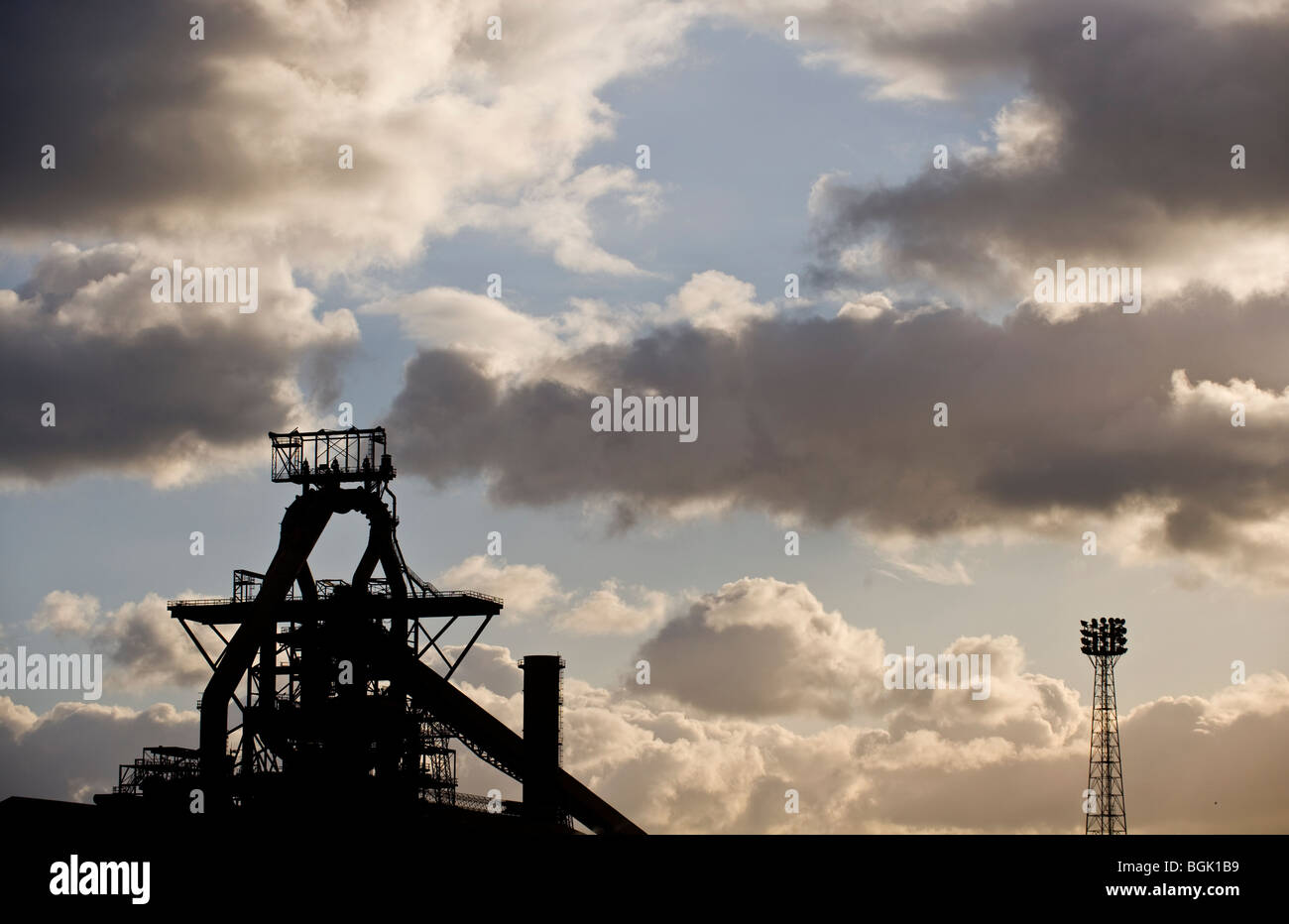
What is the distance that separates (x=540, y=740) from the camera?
8319 centimetres

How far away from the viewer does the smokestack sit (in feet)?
272

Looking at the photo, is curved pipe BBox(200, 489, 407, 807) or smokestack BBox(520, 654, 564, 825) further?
smokestack BBox(520, 654, 564, 825)

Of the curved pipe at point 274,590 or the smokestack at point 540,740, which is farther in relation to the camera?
the smokestack at point 540,740

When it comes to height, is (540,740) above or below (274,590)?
below

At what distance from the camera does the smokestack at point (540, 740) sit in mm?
A: 83000
